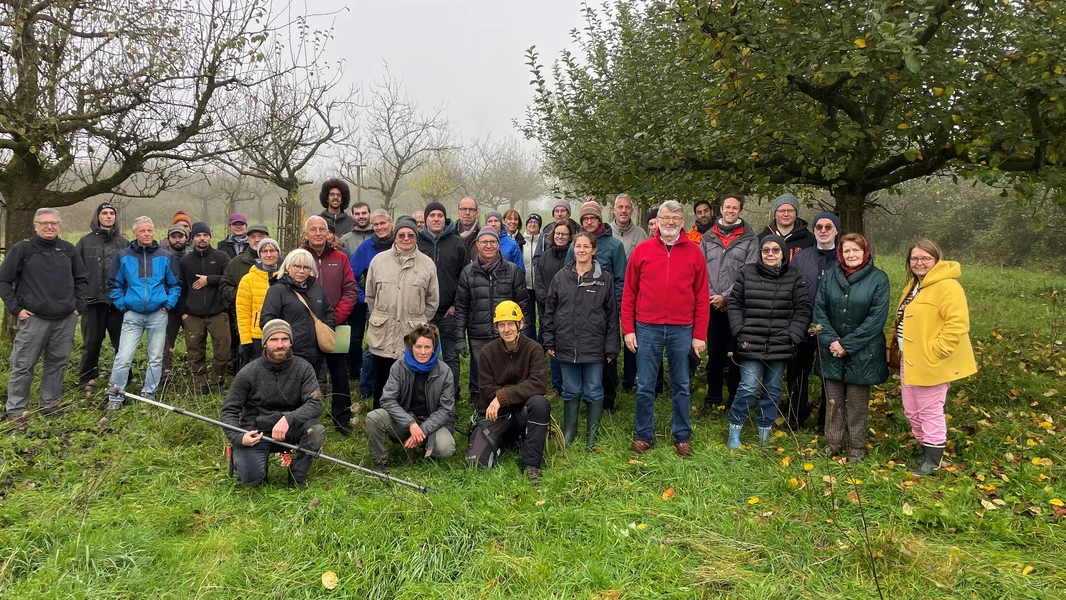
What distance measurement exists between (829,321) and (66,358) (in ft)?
25.0

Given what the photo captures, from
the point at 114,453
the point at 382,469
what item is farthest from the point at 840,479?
the point at 114,453

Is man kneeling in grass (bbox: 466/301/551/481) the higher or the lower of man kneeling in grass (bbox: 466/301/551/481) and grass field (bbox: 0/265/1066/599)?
the higher

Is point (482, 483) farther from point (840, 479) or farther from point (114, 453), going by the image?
point (114, 453)

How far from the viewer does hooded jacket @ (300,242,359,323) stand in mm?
6036

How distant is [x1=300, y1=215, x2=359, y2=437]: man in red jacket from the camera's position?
231 inches

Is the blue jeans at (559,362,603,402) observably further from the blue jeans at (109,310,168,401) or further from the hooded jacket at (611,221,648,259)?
the blue jeans at (109,310,168,401)

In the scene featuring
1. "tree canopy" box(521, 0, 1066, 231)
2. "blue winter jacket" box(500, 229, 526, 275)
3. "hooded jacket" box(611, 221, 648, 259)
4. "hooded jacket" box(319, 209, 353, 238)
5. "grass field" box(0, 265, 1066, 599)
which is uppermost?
"tree canopy" box(521, 0, 1066, 231)

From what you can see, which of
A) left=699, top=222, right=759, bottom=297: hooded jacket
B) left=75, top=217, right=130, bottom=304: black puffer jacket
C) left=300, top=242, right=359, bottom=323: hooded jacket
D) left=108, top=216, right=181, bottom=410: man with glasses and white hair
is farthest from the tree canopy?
left=75, top=217, right=130, bottom=304: black puffer jacket

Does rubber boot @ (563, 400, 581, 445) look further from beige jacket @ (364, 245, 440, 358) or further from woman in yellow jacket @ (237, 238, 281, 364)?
woman in yellow jacket @ (237, 238, 281, 364)

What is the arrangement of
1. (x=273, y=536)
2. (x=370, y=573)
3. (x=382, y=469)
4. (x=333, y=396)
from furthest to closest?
(x=333, y=396) < (x=382, y=469) < (x=273, y=536) < (x=370, y=573)

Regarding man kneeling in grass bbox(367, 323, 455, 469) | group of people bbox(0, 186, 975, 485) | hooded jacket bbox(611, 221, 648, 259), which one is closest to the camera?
group of people bbox(0, 186, 975, 485)

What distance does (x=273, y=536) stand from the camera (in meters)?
3.77

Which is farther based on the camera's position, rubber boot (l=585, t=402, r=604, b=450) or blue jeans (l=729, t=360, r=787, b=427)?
rubber boot (l=585, t=402, r=604, b=450)

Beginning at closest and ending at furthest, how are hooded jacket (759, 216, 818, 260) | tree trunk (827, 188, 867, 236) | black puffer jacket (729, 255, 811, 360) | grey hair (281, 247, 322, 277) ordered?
black puffer jacket (729, 255, 811, 360)
grey hair (281, 247, 322, 277)
hooded jacket (759, 216, 818, 260)
tree trunk (827, 188, 867, 236)
